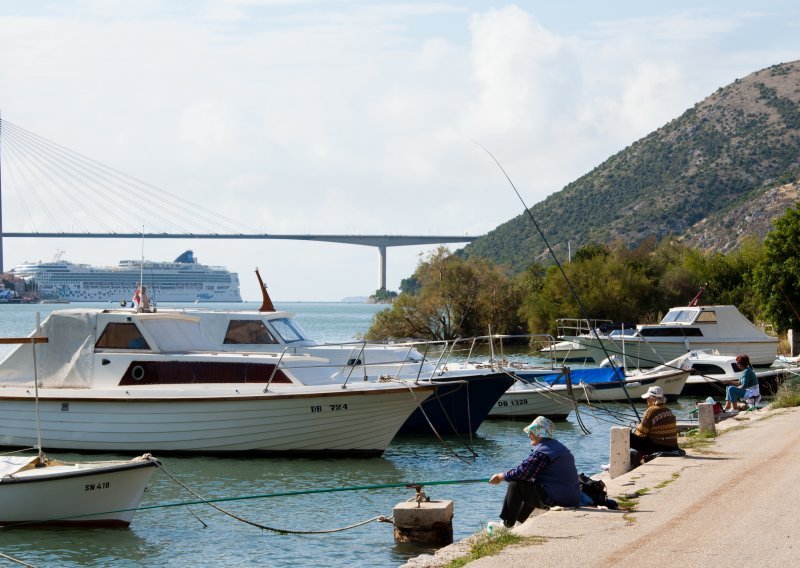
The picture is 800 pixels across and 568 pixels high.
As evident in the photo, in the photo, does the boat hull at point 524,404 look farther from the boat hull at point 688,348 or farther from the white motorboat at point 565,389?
the boat hull at point 688,348

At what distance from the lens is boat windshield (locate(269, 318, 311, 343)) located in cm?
2509

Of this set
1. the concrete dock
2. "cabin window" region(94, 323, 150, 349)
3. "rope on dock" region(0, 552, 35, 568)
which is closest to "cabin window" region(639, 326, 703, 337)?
"cabin window" region(94, 323, 150, 349)

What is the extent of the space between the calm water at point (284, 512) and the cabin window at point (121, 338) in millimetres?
2471

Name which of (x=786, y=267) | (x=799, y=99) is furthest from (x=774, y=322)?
(x=799, y=99)

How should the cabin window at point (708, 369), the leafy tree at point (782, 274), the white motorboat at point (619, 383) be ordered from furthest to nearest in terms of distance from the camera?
the leafy tree at point (782, 274), the cabin window at point (708, 369), the white motorboat at point (619, 383)

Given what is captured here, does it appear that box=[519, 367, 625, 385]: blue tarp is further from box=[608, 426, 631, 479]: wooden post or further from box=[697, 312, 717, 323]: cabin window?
box=[608, 426, 631, 479]: wooden post

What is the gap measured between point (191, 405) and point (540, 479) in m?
10.1

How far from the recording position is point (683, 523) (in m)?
11.4

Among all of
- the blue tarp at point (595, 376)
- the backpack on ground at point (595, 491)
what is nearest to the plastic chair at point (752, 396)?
the blue tarp at point (595, 376)

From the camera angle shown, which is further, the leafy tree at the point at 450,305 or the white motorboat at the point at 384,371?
the leafy tree at the point at 450,305

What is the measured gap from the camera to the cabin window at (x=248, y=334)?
24.7m

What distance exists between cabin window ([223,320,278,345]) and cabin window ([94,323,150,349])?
2770 mm

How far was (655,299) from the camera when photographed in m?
64.1

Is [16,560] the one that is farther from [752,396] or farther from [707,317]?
[707,317]
